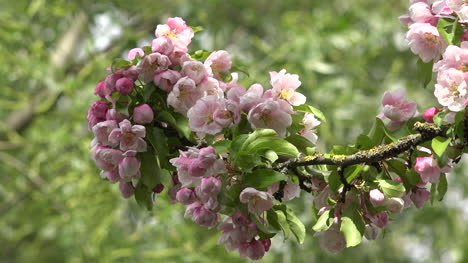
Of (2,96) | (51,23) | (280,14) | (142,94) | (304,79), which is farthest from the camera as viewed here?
(280,14)

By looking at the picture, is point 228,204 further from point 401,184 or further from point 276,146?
point 401,184

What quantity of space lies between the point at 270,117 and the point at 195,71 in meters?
0.16

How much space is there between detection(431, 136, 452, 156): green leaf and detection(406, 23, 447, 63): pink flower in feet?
0.66

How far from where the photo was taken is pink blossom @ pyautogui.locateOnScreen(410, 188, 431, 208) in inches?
46.1

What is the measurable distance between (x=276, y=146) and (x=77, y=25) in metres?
4.43

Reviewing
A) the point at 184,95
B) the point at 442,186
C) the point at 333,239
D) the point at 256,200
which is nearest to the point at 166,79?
the point at 184,95

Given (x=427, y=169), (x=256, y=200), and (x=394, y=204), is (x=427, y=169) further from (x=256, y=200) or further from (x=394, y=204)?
(x=256, y=200)

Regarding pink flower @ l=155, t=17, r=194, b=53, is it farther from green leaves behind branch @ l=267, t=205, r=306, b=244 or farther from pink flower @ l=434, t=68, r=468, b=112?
pink flower @ l=434, t=68, r=468, b=112

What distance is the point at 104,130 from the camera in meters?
1.17

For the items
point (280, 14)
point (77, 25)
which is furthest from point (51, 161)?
point (280, 14)

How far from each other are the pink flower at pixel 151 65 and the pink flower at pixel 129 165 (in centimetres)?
13

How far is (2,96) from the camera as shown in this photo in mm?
5066

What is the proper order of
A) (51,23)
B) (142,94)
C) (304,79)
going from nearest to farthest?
(142,94) → (304,79) → (51,23)

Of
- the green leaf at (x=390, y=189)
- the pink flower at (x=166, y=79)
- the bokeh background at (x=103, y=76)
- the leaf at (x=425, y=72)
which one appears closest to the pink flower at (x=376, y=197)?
the green leaf at (x=390, y=189)
